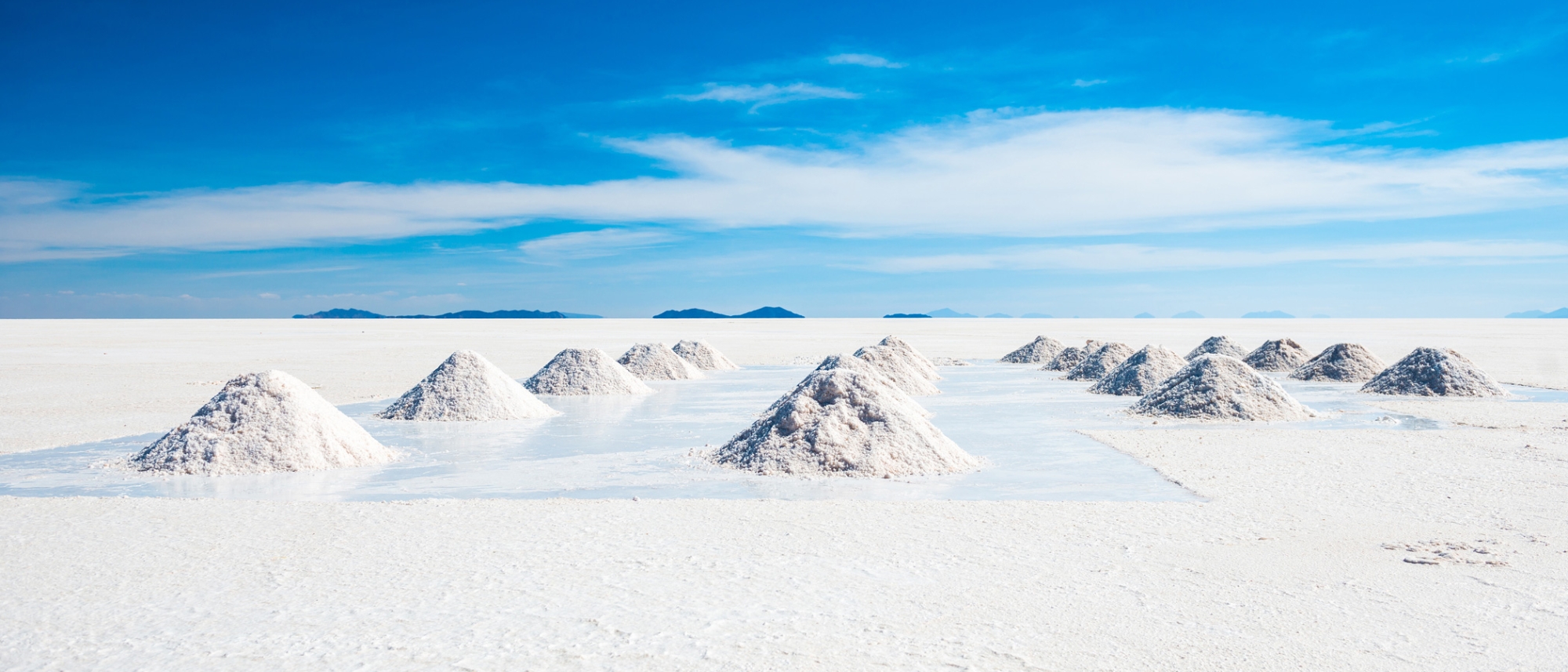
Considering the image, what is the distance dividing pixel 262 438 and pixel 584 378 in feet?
26.3

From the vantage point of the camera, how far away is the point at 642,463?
8.85 meters

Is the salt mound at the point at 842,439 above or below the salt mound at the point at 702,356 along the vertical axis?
below

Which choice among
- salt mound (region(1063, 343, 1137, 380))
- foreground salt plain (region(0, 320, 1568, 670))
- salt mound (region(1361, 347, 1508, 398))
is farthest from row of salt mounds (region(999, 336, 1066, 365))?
foreground salt plain (region(0, 320, 1568, 670))

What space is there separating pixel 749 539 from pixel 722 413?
7621mm

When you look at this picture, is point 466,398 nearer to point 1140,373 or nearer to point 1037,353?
point 1140,373

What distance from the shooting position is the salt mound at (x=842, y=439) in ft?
27.2

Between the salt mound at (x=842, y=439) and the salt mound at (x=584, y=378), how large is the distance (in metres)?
7.60

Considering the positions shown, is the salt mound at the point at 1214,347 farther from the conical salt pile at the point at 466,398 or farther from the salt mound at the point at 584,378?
the conical salt pile at the point at 466,398

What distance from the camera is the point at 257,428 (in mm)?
8812

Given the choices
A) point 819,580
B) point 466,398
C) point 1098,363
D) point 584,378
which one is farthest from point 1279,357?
point 819,580

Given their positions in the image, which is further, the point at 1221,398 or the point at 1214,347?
the point at 1214,347

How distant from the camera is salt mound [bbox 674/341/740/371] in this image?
24.0m

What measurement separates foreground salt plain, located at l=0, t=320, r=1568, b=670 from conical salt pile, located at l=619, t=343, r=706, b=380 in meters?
13.3

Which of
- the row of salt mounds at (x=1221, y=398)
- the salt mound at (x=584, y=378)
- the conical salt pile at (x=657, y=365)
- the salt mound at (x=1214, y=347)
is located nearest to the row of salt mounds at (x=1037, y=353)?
the salt mound at (x=1214, y=347)
